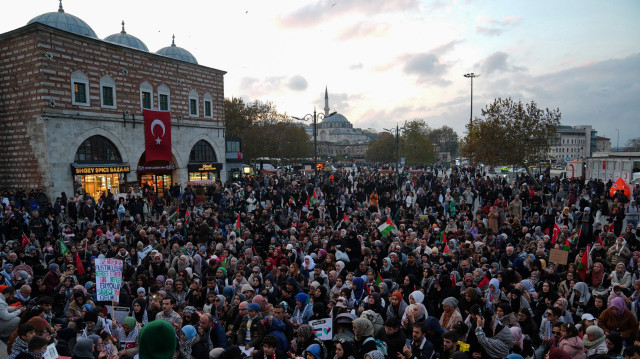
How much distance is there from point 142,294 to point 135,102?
2029 cm

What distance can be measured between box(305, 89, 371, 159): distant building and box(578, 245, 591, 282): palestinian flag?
134113 millimetres

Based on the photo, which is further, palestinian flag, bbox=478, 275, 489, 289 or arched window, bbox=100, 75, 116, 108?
arched window, bbox=100, 75, 116, 108

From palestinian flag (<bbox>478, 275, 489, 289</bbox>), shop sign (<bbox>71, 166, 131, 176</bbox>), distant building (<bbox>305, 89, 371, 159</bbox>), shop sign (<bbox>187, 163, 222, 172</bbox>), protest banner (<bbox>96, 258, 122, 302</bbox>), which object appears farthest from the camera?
distant building (<bbox>305, 89, 371, 159</bbox>)

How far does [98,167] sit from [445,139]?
10167 cm

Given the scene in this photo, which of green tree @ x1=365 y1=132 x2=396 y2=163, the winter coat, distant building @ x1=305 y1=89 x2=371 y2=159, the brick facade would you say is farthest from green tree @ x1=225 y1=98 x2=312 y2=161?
distant building @ x1=305 y1=89 x2=371 y2=159

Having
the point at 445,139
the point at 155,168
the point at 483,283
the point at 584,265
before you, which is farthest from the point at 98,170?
the point at 445,139

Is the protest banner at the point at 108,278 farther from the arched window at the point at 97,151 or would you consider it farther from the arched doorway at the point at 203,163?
the arched doorway at the point at 203,163

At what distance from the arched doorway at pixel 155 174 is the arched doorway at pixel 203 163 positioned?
148 cm

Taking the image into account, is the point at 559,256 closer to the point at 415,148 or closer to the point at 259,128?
the point at 259,128

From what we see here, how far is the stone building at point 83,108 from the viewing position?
20312 millimetres

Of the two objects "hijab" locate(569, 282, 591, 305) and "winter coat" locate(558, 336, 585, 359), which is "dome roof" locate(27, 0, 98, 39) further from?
"winter coat" locate(558, 336, 585, 359)

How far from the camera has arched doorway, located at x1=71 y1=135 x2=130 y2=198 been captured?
71.2 feet

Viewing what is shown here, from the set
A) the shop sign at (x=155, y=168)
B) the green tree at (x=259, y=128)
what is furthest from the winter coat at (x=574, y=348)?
the green tree at (x=259, y=128)

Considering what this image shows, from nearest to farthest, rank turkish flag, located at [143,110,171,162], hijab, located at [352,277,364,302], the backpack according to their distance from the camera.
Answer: the backpack
hijab, located at [352,277,364,302]
turkish flag, located at [143,110,171,162]
